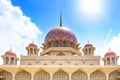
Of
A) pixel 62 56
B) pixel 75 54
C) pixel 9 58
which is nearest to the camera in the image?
pixel 9 58

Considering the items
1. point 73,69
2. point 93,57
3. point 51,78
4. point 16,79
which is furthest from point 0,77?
point 93,57

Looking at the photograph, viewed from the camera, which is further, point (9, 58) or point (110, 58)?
point (110, 58)

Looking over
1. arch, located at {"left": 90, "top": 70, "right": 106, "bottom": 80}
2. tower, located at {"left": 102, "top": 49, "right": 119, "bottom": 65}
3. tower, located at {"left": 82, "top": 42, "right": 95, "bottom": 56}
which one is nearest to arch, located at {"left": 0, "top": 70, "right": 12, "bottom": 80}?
arch, located at {"left": 90, "top": 70, "right": 106, "bottom": 80}

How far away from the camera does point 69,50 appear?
2869cm

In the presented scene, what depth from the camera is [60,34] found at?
30.2 m

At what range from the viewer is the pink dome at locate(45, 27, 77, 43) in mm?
29969

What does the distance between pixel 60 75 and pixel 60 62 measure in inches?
136

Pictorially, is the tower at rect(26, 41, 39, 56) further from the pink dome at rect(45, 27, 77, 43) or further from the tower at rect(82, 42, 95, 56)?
the tower at rect(82, 42, 95, 56)

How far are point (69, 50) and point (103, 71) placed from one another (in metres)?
6.21

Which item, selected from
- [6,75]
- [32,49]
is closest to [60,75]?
[6,75]

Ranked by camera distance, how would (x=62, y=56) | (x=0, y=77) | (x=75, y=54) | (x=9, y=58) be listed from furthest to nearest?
(x=75, y=54) < (x=62, y=56) < (x=9, y=58) < (x=0, y=77)

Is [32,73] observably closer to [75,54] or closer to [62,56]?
[62,56]

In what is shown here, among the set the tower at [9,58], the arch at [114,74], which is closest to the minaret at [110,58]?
the arch at [114,74]

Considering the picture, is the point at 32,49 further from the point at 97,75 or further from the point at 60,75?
the point at 97,75
